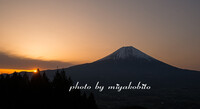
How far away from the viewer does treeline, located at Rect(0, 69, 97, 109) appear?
36.9 meters

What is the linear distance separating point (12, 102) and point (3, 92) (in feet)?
14.5

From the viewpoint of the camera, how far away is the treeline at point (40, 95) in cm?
3694

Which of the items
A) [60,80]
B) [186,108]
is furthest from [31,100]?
[186,108]

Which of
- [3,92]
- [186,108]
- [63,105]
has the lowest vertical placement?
[186,108]

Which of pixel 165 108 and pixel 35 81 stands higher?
pixel 35 81

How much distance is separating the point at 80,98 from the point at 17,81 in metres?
13.8

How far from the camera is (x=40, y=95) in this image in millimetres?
37375

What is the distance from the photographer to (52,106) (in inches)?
1459

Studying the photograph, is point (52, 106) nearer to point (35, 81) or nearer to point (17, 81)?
point (35, 81)

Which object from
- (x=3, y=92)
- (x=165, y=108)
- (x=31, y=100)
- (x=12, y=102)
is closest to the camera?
(x=31, y=100)

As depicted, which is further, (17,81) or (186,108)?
(186,108)

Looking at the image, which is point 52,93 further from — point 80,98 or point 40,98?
Answer: point 80,98

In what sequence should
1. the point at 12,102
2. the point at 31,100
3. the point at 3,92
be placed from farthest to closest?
the point at 3,92, the point at 12,102, the point at 31,100

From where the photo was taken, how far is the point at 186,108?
5364 inches
